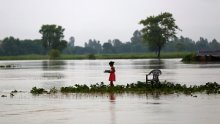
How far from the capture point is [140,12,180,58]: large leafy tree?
148500mm

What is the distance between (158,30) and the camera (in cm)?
14862

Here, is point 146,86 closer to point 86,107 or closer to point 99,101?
point 99,101

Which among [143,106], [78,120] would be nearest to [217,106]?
[143,106]

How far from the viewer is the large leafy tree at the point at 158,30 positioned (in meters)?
148

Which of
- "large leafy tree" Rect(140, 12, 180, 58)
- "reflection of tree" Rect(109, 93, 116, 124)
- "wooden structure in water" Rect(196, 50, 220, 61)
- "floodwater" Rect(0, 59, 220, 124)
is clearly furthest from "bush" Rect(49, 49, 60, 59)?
"reflection of tree" Rect(109, 93, 116, 124)

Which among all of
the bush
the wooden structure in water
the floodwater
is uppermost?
the bush

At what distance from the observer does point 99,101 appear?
2131 centimetres

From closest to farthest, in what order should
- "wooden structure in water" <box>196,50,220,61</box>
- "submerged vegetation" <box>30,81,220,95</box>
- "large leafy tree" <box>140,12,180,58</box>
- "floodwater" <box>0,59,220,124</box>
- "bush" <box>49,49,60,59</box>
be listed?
"floodwater" <box>0,59,220,124</box> < "submerged vegetation" <box>30,81,220,95</box> < "wooden structure in water" <box>196,50,220,61</box> < "large leafy tree" <box>140,12,180,58</box> < "bush" <box>49,49,60,59</box>

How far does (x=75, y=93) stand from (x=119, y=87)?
7.24 ft

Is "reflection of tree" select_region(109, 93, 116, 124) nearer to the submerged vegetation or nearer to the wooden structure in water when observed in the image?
the submerged vegetation

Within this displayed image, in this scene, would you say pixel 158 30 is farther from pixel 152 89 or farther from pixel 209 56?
pixel 152 89

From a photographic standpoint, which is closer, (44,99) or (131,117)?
(131,117)

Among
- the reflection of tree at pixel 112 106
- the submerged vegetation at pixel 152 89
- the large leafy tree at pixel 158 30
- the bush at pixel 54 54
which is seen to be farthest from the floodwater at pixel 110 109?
the bush at pixel 54 54

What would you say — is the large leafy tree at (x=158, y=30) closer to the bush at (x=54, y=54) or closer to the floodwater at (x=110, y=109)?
the bush at (x=54, y=54)
